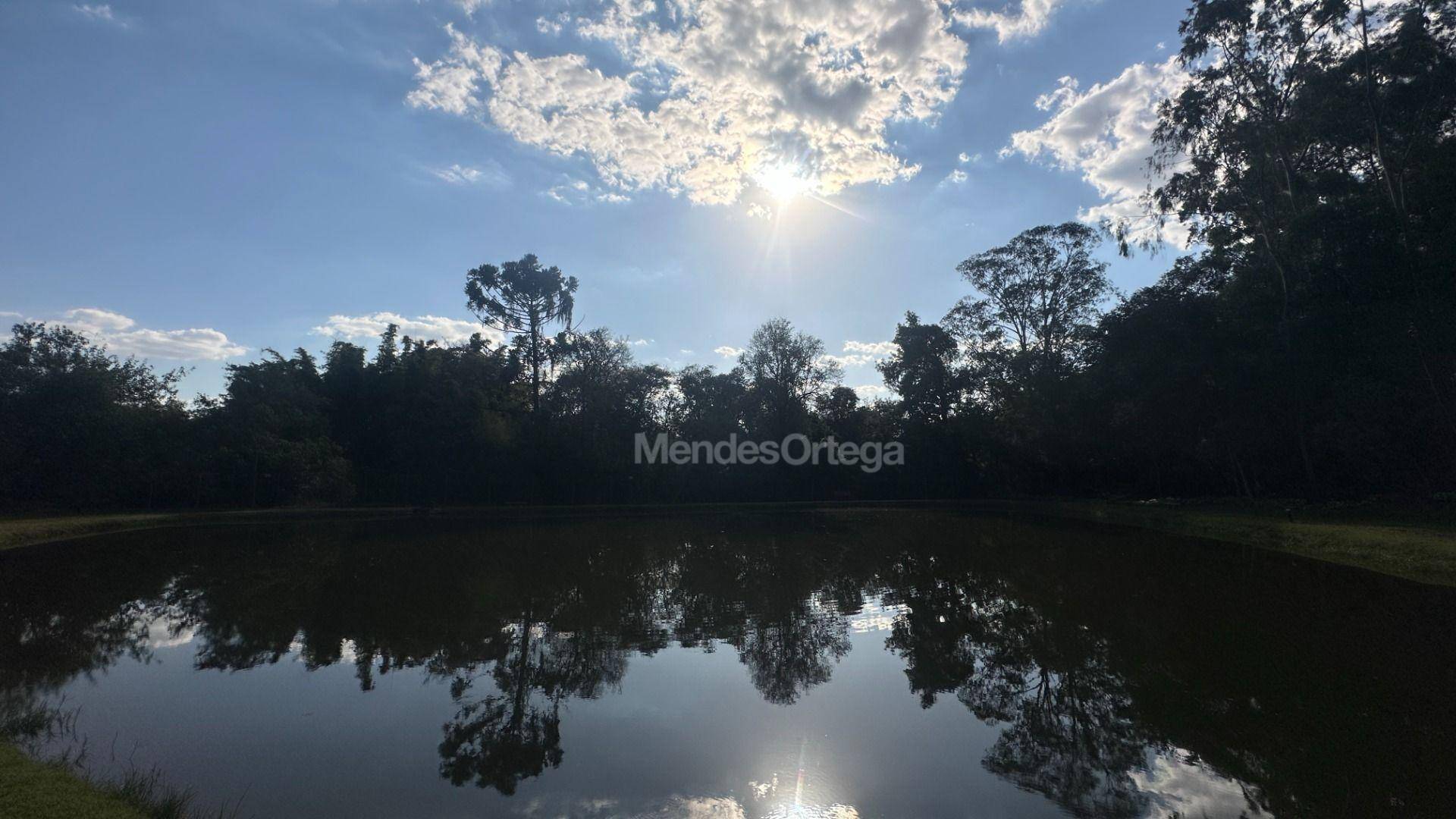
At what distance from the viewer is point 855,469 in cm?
3831

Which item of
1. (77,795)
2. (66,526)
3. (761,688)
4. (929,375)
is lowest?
(761,688)

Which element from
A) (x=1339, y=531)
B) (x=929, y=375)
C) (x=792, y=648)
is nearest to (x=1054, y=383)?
(x=929, y=375)

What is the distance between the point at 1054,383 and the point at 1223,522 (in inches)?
545

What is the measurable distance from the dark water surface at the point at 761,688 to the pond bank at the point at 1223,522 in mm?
902

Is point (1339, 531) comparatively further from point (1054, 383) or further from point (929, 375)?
point (929, 375)

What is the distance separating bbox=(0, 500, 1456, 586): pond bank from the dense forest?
2360mm

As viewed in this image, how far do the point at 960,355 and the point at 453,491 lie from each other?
27012 mm

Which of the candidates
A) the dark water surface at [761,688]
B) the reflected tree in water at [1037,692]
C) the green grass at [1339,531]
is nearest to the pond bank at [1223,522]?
the green grass at [1339,531]

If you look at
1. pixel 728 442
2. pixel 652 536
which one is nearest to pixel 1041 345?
pixel 728 442

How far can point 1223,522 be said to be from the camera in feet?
57.1

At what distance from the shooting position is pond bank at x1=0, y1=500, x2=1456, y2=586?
459 inches

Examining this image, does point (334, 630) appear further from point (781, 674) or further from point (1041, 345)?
point (1041, 345)

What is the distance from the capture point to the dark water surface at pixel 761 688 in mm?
4484

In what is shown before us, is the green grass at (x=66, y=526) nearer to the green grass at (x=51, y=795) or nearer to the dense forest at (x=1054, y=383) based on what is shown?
the dense forest at (x=1054, y=383)
